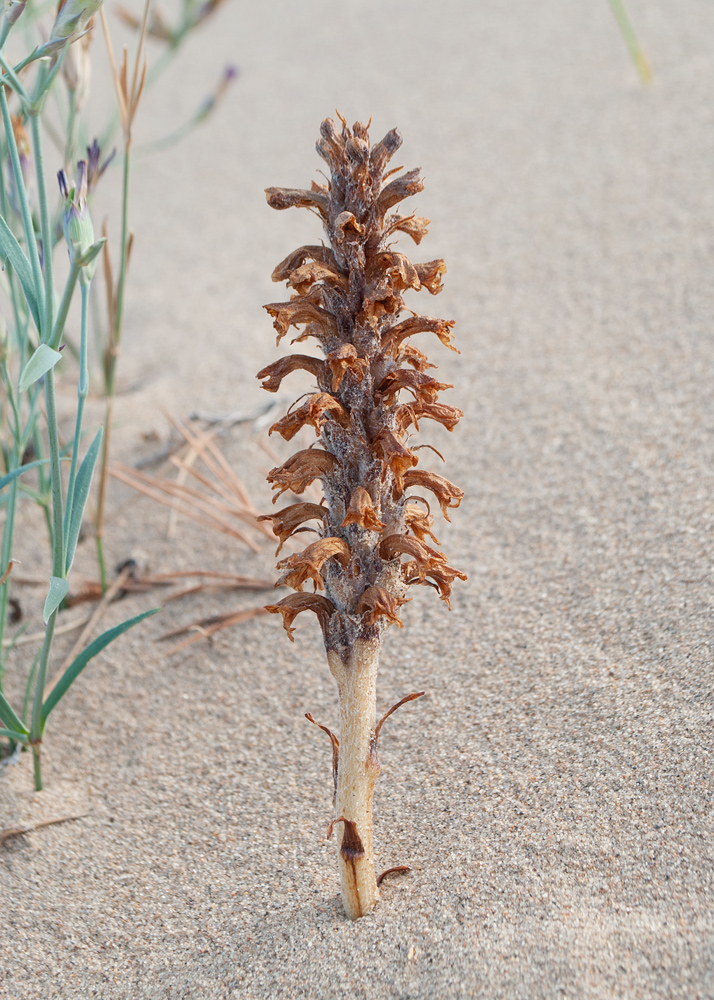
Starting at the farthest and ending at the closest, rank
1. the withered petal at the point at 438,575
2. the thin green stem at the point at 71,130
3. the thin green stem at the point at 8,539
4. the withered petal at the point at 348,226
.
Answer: the thin green stem at the point at 71,130
the thin green stem at the point at 8,539
the withered petal at the point at 438,575
the withered petal at the point at 348,226

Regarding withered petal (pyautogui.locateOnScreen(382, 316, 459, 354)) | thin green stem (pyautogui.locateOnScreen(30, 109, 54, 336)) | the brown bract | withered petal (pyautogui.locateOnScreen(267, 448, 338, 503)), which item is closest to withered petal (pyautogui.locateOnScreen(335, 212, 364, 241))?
the brown bract

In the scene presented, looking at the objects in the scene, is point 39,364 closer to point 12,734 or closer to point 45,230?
point 45,230

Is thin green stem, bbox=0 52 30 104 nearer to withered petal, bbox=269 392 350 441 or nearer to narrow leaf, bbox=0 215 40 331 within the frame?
narrow leaf, bbox=0 215 40 331

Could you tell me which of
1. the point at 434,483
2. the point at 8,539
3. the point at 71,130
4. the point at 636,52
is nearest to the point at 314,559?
the point at 434,483

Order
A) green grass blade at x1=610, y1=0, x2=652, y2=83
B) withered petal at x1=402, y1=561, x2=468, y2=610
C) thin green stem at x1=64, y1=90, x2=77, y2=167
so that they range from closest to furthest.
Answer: withered petal at x1=402, y1=561, x2=468, y2=610, thin green stem at x1=64, y1=90, x2=77, y2=167, green grass blade at x1=610, y1=0, x2=652, y2=83

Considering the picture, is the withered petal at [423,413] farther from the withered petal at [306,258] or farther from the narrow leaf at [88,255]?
the narrow leaf at [88,255]

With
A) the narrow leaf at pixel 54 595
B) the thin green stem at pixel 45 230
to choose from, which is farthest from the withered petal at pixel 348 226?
the narrow leaf at pixel 54 595

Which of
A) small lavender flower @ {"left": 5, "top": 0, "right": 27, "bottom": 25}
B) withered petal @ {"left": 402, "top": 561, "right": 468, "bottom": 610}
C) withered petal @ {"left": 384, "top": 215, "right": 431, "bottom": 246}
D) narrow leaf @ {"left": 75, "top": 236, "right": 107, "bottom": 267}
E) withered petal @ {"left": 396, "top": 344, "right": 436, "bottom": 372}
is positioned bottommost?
withered petal @ {"left": 402, "top": 561, "right": 468, "bottom": 610}
